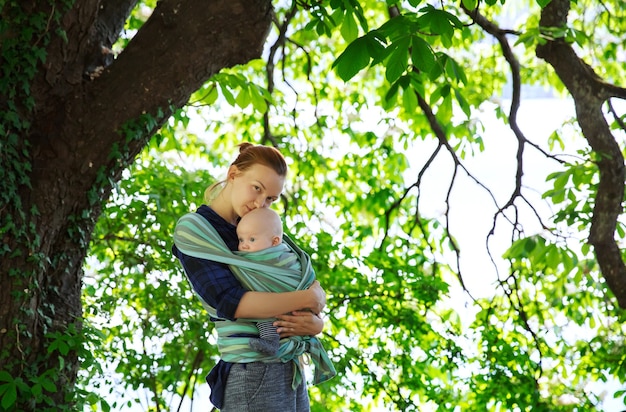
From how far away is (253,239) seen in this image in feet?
5.42

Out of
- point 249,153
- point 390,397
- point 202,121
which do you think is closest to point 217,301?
point 249,153

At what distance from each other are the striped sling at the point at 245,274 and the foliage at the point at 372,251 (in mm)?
793

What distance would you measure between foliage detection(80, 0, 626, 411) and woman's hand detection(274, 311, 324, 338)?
84cm

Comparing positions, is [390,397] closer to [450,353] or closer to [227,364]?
[450,353]

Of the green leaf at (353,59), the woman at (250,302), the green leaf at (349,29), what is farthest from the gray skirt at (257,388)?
the green leaf at (349,29)

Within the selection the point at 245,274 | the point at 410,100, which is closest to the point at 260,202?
the point at 245,274

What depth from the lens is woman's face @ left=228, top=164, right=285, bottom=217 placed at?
1.71 m

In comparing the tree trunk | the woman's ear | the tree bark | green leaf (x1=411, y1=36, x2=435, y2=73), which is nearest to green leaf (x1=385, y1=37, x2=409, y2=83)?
green leaf (x1=411, y1=36, x2=435, y2=73)

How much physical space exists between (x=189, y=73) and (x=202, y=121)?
2.63 meters

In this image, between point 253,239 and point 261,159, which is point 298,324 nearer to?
point 253,239

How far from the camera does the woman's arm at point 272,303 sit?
1589mm

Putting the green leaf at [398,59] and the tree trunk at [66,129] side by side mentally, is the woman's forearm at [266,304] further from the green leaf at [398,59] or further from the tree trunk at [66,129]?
the tree trunk at [66,129]

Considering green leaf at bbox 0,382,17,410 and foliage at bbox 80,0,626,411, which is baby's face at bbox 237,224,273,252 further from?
green leaf at bbox 0,382,17,410

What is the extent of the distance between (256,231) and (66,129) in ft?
3.31
